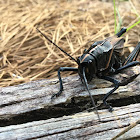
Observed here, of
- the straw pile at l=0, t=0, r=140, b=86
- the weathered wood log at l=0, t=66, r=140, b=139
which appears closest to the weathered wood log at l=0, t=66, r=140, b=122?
the weathered wood log at l=0, t=66, r=140, b=139

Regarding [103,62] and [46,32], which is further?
[46,32]

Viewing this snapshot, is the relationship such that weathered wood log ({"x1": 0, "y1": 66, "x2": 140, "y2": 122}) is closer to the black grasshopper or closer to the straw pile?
the black grasshopper

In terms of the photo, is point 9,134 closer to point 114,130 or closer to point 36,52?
point 114,130

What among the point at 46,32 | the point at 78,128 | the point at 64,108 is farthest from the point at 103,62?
the point at 46,32

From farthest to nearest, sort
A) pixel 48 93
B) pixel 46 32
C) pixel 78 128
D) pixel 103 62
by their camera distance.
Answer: pixel 46 32
pixel 103 62
pixel 48 93
pixel 78 128

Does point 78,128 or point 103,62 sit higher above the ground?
point 103,62

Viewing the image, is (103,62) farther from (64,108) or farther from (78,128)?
(78,128)

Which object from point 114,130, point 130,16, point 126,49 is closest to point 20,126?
point 114,130
